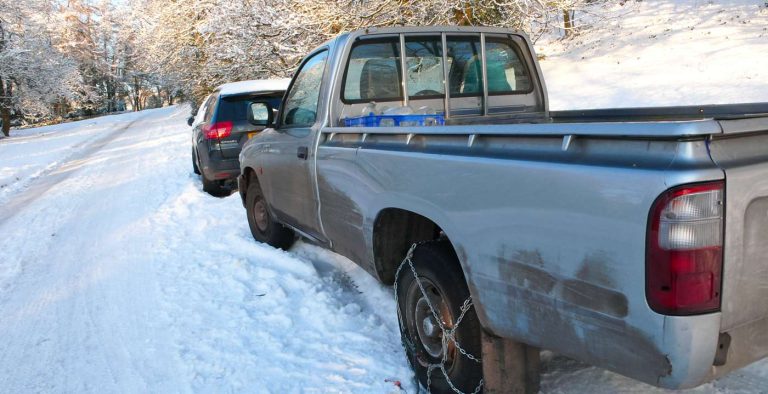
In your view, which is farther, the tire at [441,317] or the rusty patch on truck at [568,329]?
the tire at [441,317]

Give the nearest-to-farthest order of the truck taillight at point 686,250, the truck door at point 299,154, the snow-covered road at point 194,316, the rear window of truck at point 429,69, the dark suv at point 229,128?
the truck taillight at point 686,250, the snow-covered road at point 194,316, the rear window of truck at point 429,69, the truck door at point 299,154, the dark suv at point 229,128

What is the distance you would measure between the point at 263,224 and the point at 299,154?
1887 millimetres

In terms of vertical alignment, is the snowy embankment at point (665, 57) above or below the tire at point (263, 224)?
above

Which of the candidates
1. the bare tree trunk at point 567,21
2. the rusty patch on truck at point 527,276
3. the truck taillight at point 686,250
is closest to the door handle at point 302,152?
the rusty patch on truck at point 527,276

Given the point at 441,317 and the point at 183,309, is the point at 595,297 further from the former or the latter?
the point at 183,309

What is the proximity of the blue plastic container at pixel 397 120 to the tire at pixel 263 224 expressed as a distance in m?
2.01

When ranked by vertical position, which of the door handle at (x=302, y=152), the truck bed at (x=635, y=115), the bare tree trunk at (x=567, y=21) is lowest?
the door handle at (x=302, y=152)

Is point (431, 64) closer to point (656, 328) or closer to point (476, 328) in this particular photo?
point (476, 328)

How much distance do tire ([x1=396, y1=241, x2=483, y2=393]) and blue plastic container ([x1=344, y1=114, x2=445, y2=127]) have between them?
99 centimetres

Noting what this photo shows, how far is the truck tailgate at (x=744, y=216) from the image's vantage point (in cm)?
171

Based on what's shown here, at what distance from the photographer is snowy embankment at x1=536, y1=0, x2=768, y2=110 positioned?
13742 millimetres

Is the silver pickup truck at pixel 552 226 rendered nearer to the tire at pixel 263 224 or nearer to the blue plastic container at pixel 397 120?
the blue plastic container at pixel 397 120

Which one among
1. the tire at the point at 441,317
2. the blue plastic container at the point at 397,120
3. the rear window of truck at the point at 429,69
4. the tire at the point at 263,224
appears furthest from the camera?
the tire at the point at 263,224

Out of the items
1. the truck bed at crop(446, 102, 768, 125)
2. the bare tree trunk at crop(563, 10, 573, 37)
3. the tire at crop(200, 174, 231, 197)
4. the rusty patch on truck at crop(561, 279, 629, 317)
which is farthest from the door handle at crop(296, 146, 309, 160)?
the bare tree trunk at crop(563, 10, 573, 37)
